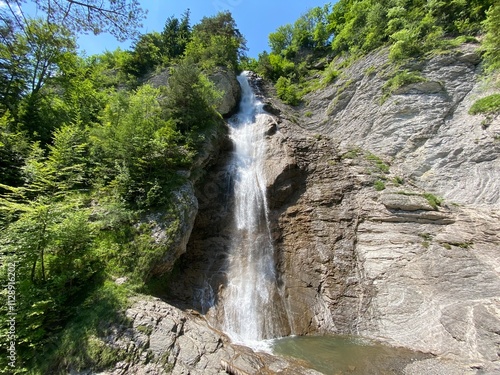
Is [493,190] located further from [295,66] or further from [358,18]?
[295,66]

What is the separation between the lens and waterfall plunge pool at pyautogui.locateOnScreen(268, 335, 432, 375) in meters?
7.26

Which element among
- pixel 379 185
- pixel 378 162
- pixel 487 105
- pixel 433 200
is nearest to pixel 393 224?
pixel 433 200

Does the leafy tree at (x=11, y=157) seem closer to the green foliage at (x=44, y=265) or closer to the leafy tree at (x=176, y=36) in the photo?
the green foliage at (x=44, y=265)

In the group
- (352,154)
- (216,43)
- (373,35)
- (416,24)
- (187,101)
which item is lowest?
(352,154)

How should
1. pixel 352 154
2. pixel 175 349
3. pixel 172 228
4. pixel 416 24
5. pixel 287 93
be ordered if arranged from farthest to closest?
pixel 287 93
pixel 416 24
pixel 352 154
pixel 172 228
pixel 175 349

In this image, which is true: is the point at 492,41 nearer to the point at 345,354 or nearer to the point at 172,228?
the point at 345,354

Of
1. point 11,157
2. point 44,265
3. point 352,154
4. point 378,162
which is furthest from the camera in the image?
point 352,154

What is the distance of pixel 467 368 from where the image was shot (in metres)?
6.98

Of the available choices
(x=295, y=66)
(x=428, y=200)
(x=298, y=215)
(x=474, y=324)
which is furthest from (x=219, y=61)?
(x=474, y=324)

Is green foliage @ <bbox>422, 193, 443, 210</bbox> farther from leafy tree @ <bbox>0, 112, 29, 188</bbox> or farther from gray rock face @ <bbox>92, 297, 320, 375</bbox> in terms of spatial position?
leafy tree @ <bbox>0, 112, 29, 188</bbox>

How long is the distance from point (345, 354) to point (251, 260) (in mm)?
5366

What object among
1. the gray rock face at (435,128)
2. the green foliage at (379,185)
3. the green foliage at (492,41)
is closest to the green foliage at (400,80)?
the gray rock face at (435,128)

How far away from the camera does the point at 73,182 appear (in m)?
8.38

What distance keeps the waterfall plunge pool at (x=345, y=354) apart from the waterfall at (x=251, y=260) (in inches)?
40.1
